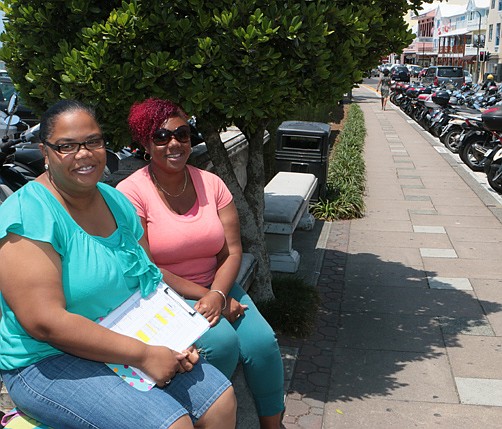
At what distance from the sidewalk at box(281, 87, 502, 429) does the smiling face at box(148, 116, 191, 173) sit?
5.27 feet

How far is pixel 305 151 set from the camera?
9.70 m

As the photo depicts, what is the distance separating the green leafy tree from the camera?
374cm

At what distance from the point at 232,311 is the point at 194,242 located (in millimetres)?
379

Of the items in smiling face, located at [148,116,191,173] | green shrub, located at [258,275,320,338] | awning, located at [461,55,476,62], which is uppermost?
smiling face, located at [148,116,191,173]

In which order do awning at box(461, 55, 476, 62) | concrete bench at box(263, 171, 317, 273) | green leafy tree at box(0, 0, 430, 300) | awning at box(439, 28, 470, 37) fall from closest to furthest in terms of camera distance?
green leafy tree at box(0, 0, 430, 300)
concrete bench at box(263, 171, 317, 273)
awning at box(461, 55, 476, 62)
awning at box(439, 28, 470, 37)

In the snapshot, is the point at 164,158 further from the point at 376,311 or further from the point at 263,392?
the point at 376,311

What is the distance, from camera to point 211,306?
3.19 metres

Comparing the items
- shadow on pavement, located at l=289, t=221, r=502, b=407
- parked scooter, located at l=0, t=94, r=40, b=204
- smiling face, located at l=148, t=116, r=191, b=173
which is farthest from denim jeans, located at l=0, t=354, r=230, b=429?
parked scooter, located at l=0, t=94, r=40, b=204

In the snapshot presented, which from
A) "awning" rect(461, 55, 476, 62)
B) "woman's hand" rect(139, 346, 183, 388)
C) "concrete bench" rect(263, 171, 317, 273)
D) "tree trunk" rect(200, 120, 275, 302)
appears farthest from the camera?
"awning" rect(461, 55, 476, 62)

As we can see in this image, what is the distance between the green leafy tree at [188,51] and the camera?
147 inches

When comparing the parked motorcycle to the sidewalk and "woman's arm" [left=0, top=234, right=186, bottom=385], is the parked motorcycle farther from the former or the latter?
"woman's arm" [left=0, top=234, right=186, bottom=385]

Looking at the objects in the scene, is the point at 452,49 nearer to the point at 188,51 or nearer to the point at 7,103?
the point at 7,103

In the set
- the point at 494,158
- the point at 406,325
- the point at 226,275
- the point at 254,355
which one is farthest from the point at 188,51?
the point at 494,158

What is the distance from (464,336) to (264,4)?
282 cm
